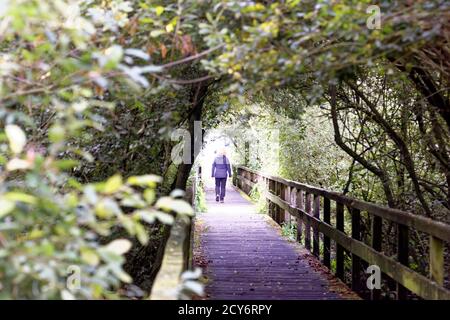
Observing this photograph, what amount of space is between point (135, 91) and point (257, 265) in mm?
4259

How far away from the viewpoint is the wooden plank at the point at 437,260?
13.4 feet

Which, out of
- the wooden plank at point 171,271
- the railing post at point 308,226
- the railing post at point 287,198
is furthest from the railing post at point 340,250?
the railing post at point 287,198

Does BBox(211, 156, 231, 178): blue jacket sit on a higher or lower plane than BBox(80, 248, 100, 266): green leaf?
higher

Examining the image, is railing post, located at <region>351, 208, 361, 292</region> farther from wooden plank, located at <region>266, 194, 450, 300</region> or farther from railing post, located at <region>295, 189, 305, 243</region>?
railing post, located at <region>295, 189, 305, 243</region>

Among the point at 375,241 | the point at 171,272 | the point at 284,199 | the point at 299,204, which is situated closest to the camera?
the point at 171,272

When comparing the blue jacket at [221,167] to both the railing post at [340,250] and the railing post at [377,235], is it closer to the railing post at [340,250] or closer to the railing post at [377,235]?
the railing post at [340,250]

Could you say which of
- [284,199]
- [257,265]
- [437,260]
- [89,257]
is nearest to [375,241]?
[437,260]

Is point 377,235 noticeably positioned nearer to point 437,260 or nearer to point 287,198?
point 437,260

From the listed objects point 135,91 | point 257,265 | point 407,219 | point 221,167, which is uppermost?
point 135,91

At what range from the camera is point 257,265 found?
7.67 m

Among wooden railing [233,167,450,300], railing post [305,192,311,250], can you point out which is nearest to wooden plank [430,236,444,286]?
wooden railing [233,167,450,300]

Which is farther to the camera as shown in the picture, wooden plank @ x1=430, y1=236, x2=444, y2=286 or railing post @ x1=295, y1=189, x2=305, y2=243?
railing post @ x1=295, y1=189, x2=305, y2=243

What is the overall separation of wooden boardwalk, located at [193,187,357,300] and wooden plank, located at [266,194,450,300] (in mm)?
534

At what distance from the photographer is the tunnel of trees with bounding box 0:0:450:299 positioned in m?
2.31
